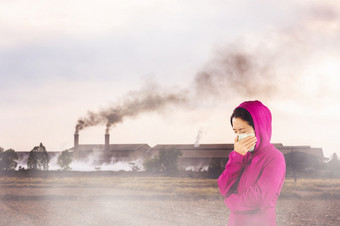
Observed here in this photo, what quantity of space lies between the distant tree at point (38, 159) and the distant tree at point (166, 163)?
1367cm

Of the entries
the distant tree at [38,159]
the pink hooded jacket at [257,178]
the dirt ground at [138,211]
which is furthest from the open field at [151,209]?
the distant tree at [38,159]

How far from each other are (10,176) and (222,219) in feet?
117

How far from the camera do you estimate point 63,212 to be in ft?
63.2

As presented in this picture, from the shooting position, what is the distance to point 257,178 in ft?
10.7

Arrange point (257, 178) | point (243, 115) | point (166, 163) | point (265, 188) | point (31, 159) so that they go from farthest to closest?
point (31, 159), point (166, 163), point (243, 115), point (257, 178), point (265, 188)

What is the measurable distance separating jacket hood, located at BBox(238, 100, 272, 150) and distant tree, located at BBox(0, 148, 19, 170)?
48.6 meters

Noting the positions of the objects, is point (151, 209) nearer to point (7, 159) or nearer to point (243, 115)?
point (243, 115)

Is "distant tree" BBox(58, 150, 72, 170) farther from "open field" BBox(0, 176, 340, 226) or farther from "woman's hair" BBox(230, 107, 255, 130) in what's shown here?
"woman's hair" BBox(230, 107, 255, 130)

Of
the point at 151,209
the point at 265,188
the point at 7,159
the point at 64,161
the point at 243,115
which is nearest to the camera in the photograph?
the point at 265,188

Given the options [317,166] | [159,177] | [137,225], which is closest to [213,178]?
[159,177]

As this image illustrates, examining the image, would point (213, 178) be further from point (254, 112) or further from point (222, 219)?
point (254, 112)

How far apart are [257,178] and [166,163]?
4069cm

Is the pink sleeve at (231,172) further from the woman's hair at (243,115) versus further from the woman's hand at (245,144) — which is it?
the woman's hair at (243,115)

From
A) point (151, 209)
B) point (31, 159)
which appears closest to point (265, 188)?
point (151, 209)
